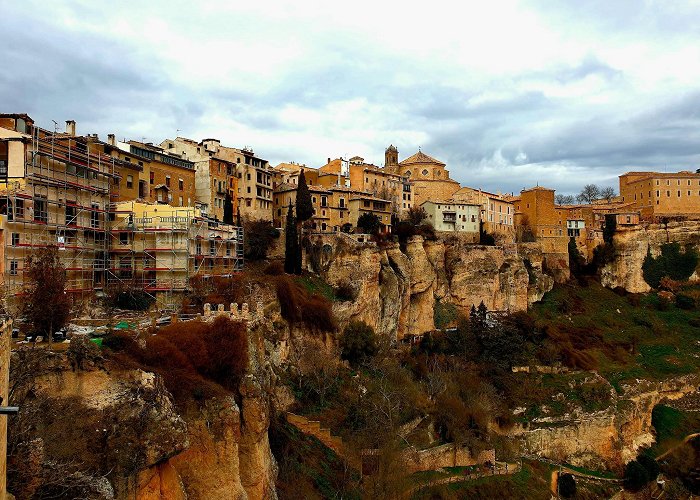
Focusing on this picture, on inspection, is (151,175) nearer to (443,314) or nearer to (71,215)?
(71,215)

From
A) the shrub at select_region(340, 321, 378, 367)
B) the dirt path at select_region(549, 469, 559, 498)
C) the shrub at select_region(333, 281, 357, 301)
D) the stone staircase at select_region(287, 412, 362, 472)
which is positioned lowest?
the dirt path at select_region(549, 469, 559, 498)

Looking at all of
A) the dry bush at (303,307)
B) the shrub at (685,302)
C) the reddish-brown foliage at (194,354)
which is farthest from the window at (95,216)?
the shrub at (685,302)

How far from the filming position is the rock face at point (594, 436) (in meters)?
35.9

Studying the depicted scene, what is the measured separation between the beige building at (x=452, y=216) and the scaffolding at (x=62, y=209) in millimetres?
32774

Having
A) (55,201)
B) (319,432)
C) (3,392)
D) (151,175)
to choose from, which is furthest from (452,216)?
(3,392)

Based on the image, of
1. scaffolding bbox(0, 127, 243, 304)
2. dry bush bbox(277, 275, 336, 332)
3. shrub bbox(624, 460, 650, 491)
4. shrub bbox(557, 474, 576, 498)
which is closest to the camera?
scaffolding bbox(0, 127, 243, 304)

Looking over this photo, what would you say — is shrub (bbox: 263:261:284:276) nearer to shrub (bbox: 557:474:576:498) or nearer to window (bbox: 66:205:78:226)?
window (bbox: 66:205:78:226)

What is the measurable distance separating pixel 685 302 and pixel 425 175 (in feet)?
98.8

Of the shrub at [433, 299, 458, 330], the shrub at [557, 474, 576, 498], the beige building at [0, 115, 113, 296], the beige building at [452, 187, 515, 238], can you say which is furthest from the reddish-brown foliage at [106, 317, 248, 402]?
the beige building at [452, 187, 515, 238]

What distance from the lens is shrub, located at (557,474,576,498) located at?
31.9 meters

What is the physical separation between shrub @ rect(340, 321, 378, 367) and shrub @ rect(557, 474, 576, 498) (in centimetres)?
1345

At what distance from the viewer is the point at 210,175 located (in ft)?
135

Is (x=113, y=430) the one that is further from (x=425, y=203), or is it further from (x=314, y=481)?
(x=425, y=203)

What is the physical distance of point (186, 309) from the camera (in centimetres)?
2578
